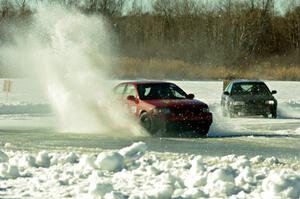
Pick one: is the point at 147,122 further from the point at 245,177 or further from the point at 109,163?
the point at 245,177

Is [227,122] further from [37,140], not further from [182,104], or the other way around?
[37,140]

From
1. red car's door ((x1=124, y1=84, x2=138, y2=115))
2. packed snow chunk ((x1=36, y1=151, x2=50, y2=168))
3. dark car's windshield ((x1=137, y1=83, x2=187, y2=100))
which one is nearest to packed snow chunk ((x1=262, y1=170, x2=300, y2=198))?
packed snow chunk ((x1=36, y1=151, x2=50, y2=168))

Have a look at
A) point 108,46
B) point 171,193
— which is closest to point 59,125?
point 108,46

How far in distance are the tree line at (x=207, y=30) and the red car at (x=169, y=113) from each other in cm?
5550

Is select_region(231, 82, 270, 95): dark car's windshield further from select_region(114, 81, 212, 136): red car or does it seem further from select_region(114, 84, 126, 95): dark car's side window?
select_region(114, 81, 212, 136): red car

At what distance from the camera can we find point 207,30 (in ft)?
277

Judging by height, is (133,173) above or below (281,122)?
above

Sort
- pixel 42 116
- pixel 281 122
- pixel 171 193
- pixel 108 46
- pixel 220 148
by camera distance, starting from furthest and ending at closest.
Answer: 1. pixel 108 46
2. pixel 42 116
3. pixel 281 122
4. pixel 220 148
5. pixel 171 193

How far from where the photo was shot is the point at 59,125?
2078 centimetres

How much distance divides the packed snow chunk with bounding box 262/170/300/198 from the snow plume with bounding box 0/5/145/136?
945 cm

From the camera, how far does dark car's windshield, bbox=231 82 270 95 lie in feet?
80.8

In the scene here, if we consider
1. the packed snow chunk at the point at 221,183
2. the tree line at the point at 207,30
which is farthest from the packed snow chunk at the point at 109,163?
the tree line at the point at 207,30

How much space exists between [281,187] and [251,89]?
56.9ft

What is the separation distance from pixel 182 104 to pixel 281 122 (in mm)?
6502
